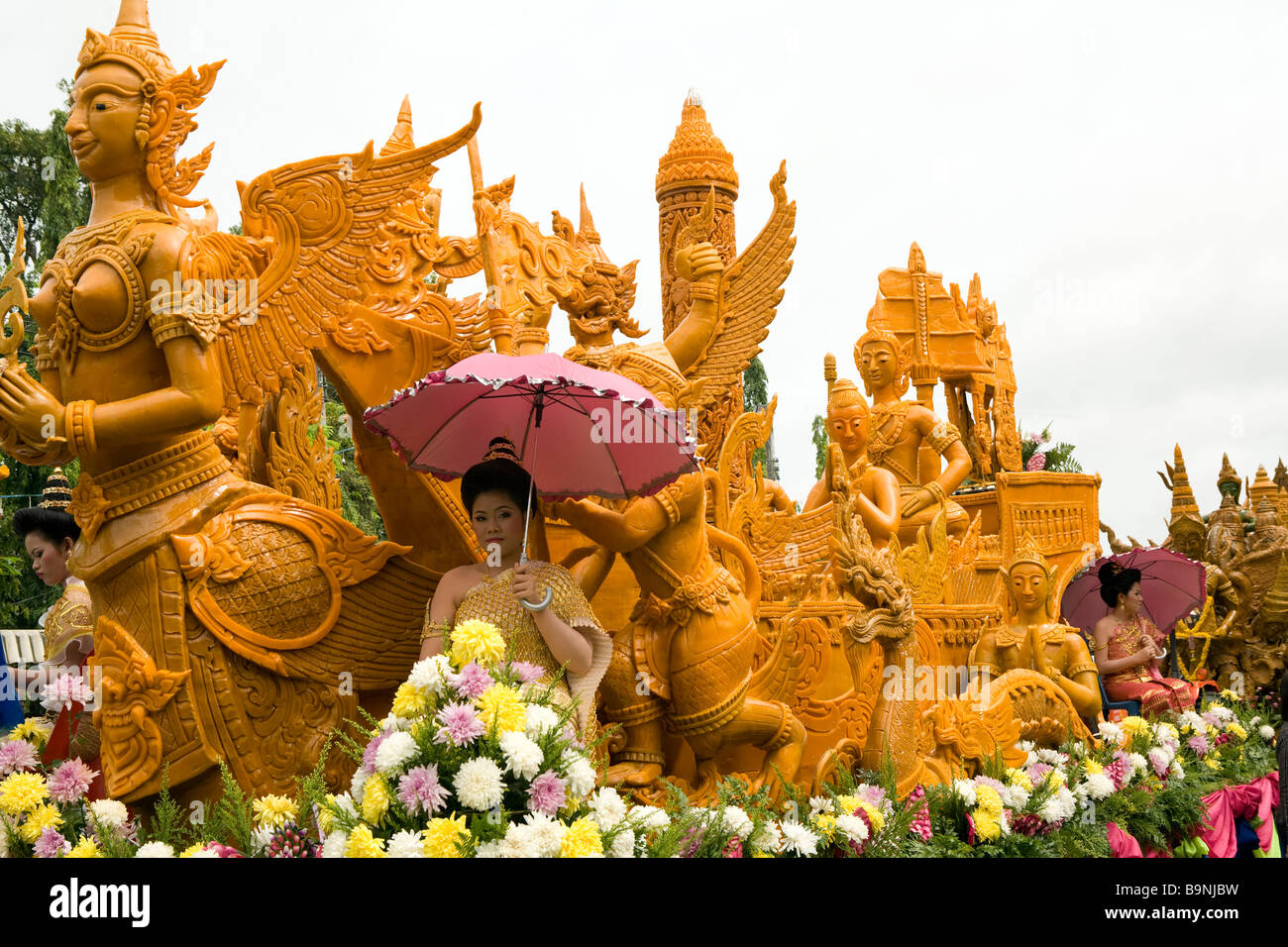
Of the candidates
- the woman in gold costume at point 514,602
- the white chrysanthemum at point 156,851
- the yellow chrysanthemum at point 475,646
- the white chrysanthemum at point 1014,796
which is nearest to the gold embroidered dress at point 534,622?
the woman in gold costume at point 514,602

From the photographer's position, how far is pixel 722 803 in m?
4.29

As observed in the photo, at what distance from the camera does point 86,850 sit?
12.5 ft

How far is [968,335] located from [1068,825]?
7689 millimetres

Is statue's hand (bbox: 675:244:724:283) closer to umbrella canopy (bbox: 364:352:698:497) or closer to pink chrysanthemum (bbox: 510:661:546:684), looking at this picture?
umbrella canopy (bbox: 364:352:698:497)

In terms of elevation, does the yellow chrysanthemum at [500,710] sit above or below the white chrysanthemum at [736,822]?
above

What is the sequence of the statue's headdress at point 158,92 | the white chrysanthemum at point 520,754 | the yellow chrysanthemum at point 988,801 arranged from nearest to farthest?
the white chrysanthemum at point 520,754 < the statue's headdress at point 158,92 < the yellow chrysanthemum at point 988,801

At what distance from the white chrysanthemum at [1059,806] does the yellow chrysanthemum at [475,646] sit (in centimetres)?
322

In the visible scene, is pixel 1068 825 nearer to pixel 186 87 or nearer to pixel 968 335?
pixel 186 87

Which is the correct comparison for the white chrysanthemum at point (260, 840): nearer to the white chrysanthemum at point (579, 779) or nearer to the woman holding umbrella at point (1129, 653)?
the white chrysanthemum at point (579, 779)

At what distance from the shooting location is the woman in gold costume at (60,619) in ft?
15.6

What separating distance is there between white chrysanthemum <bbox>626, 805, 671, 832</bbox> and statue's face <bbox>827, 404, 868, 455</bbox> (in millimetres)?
5135

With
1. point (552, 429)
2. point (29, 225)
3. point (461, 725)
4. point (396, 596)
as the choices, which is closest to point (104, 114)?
point (552, 429)

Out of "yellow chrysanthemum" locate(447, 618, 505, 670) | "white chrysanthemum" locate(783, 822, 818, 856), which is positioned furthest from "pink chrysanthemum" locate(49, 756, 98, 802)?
"white chrysanthemum" locate(783, 822, 818, 856)
